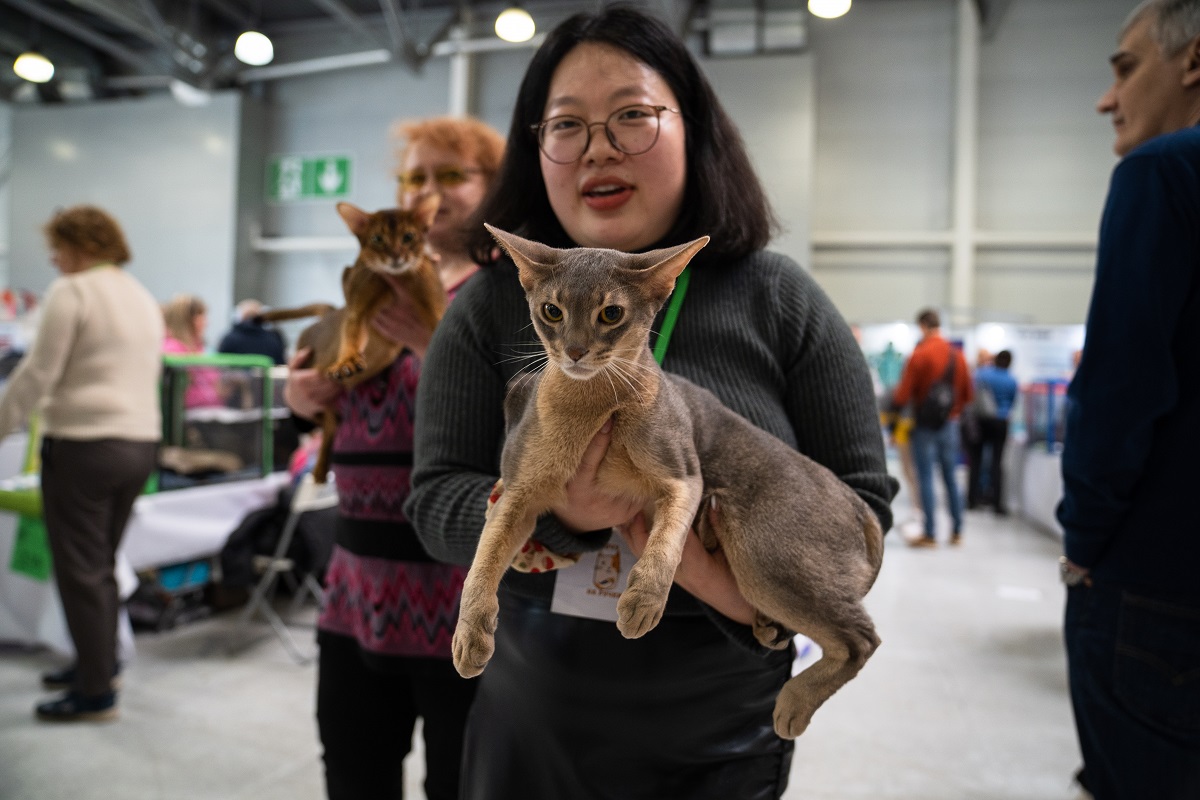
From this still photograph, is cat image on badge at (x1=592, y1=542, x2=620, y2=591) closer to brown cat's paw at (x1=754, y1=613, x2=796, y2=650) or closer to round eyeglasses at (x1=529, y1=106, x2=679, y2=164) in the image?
brown cat's paw at (x1=754, y1=613, x2=796, y2=650)

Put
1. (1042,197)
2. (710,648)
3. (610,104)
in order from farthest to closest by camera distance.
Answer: (1042,197), (710,648), (610,104)

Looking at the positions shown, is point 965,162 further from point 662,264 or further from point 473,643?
point 473,643

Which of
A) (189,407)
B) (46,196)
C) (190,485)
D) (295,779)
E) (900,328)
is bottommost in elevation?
(295,779)

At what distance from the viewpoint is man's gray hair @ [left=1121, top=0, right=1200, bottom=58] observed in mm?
1596

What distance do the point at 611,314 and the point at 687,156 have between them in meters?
0.38

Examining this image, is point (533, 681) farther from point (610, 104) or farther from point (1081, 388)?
point (1081, 388)

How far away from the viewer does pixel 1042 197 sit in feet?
36.7

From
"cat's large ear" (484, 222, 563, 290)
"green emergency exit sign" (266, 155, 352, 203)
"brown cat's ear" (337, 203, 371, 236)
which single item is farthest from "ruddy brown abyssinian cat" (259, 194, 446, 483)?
"green emergency exit sign" (266, 155, 352, 203)

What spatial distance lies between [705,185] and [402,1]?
494 inches

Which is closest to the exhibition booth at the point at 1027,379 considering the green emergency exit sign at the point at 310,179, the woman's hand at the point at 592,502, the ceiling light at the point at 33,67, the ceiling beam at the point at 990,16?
the ceiling beam at the point at 990,16

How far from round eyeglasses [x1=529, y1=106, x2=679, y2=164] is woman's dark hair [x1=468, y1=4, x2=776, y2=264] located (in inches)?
5.1

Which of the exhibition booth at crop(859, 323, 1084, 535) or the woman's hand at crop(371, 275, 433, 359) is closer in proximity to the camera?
the woman's hand at crop(371, 275, 433, 359)

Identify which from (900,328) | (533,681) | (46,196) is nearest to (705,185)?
(533,681)

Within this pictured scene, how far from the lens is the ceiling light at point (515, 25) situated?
7.60 metres
